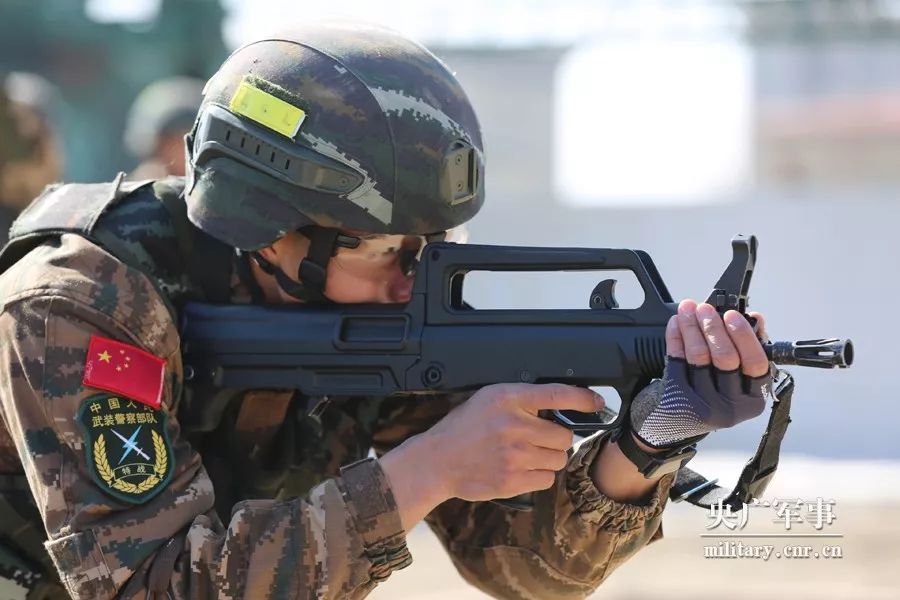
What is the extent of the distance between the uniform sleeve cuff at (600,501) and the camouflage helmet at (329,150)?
1.86 feet

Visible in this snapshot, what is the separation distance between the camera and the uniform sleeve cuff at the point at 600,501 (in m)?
2.88

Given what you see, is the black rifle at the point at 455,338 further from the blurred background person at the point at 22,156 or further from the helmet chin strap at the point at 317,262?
the blurred background person at the point at 22,156

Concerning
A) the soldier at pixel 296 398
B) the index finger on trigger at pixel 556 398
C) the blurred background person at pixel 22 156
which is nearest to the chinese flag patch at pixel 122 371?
the soldier at pixel 296 398

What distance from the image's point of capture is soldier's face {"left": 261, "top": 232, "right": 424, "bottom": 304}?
2.92 m

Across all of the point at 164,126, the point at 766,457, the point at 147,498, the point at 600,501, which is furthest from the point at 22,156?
the point at 766,457

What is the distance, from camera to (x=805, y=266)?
8953mm

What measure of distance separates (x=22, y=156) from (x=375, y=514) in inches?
146

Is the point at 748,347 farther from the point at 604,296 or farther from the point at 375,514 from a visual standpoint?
the point at 375,514

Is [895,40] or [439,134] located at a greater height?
[895,40]

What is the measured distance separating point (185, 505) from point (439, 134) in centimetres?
93

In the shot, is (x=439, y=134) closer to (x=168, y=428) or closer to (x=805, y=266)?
(x=168, y=428)

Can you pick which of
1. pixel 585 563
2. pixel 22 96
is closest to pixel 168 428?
pixel 585 563

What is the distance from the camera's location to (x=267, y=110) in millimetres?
2881

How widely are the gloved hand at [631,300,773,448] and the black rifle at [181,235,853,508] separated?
0.05 m
